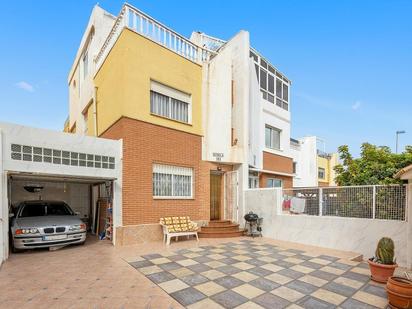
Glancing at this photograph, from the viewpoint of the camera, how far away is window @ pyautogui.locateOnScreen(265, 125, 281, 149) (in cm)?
1449

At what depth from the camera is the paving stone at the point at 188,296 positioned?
13.1 feet

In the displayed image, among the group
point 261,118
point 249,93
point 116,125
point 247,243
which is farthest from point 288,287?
point 261,118

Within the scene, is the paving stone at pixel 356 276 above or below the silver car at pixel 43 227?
below

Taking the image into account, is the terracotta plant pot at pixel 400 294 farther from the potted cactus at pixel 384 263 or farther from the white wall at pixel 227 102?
the white wall at pixel 227 102

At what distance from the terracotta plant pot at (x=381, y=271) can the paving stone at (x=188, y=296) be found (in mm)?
3787

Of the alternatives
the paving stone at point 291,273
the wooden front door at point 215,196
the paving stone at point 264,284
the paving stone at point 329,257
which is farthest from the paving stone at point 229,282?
the wooden front door at point 215,196

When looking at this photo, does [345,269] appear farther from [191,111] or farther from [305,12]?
[305,12]

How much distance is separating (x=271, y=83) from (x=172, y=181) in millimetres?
9584

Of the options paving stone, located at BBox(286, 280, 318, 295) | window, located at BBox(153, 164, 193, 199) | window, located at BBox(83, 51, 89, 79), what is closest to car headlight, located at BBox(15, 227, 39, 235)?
window, located at BBox(153, 164, 193, 199)

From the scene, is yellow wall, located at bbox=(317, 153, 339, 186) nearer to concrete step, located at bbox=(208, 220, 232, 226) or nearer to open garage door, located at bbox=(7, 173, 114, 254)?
concrete step, located at bbox=(208, 220, 232, 226)

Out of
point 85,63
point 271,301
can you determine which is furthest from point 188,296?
point 85,63

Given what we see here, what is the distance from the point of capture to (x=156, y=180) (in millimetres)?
9211

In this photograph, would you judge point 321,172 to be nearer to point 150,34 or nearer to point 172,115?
point 172,115

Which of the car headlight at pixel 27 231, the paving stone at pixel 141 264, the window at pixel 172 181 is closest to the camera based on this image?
the paving stone at pixel 141 264
